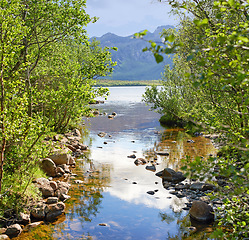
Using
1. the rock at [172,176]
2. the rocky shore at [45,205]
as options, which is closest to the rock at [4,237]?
the rocky shore at [45,205]

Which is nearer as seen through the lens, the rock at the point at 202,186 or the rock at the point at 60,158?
the rock at the point at 202,186

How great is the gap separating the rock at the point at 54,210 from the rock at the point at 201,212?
6.35 m

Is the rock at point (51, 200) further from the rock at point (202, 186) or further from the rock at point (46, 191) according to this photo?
the rock at point (202, 186)

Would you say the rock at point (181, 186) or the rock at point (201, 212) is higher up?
the rock at point (201, 212)

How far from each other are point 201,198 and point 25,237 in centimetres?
904

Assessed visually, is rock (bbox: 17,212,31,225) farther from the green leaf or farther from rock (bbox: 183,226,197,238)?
the green leaf

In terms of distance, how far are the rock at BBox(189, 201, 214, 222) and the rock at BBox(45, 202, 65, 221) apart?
6.35 metres

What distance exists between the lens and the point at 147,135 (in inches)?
1260

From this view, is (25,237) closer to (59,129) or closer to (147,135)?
(59,129)

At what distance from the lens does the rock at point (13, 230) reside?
9.98 meters

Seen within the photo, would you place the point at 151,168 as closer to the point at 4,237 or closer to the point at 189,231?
the point at 189,231

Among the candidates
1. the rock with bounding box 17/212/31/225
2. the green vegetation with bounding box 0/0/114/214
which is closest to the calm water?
the rock with bounding box 17/212/31/225

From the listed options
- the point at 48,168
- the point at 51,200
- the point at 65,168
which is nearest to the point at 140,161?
the point at 65,168

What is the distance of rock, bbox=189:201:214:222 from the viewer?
1170 centimetres
